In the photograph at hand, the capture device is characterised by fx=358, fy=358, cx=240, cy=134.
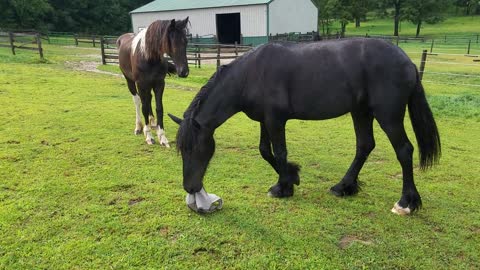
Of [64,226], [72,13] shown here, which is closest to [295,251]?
[64,226]

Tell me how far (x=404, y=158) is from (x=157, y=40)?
12.1 feet

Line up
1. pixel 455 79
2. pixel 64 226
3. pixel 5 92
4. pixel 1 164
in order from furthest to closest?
1. pixel 455 79
2. pixel 5 92
3. pixel 1 164
4. pixel 64 226

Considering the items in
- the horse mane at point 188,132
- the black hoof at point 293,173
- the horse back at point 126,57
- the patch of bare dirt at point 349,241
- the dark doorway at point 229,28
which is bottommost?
the patch of bare dirt at point 349,241

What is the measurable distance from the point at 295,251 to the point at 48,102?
7.66m

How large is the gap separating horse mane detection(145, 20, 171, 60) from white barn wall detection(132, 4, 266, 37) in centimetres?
2415

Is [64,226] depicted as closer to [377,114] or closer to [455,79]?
[377,114]

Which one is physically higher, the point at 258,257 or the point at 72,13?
the point at 72,13

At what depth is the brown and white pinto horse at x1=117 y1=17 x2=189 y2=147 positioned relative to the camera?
512cm

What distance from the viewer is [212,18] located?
3100cm

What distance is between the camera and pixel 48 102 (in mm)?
8484

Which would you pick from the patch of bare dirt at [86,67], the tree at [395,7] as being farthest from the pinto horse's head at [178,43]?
the tree at [395,7]

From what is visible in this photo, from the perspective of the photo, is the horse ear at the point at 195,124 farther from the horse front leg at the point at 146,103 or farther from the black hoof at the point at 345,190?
the horse front leg at the point at 146,103

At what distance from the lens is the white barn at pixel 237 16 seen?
28.5m

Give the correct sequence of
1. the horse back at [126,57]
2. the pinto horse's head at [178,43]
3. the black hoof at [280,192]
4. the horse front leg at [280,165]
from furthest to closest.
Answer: the horse back at [126,57] < the pinto horse's head at [178,43] < the black hoof at [280,192] < the horse front leg at [280,165]
